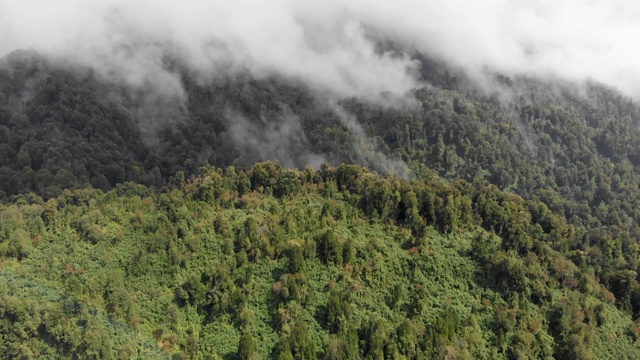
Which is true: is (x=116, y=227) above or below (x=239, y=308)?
above

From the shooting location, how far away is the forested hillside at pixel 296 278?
74.1 meters

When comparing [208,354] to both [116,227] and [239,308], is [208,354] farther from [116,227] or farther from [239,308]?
[116,227]

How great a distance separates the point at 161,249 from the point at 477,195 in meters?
64.4

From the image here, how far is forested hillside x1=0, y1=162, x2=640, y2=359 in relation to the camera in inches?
2918

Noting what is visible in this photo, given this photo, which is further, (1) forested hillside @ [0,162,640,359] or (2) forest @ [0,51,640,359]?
(2) forest @ [0,51,640,359]

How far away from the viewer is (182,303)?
8044 cm

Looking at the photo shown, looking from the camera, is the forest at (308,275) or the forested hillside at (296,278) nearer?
the forested hillside at (296,278)

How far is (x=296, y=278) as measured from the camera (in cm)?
8225

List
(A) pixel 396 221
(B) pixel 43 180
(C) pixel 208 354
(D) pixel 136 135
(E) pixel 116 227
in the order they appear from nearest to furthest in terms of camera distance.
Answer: (C) pixel 208 354 → (E) pixel 116 227 → (A) pixel 396 221 → (B) pixel 43 180 → (D) pixel 136 135

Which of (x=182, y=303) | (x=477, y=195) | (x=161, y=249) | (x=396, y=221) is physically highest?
(x=477, y=195)

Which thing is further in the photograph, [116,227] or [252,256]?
[116,227]

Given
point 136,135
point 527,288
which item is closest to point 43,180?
point 136,135

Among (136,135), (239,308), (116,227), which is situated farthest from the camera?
(136,135)

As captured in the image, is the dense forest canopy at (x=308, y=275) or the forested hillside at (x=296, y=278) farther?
the dense forest canopy at (x=308, y=275)
